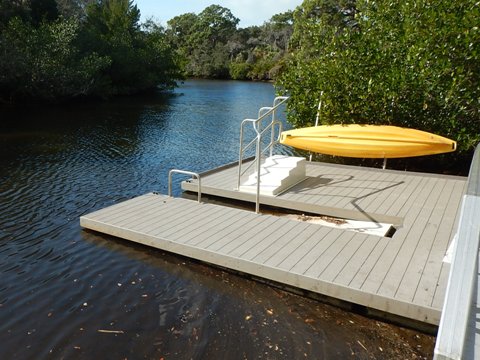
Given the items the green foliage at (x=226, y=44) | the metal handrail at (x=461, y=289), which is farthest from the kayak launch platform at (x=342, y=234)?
the green foliage at (x=226, y=44)

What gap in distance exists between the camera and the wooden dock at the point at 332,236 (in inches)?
192

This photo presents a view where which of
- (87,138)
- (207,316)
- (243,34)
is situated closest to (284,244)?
(207,316)

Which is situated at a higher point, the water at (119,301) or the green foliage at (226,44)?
the green foliage at (226,44)

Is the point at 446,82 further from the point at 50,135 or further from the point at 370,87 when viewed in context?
the point at 50,135

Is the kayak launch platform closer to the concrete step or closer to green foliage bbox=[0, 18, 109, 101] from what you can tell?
the concrete step

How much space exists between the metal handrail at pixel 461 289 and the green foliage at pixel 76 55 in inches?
939

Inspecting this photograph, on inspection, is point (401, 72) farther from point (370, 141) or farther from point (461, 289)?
point (461, 289)

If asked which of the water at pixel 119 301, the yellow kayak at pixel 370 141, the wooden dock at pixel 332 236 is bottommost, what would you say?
the water at pixel 119 301

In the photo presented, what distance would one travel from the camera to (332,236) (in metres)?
6.21

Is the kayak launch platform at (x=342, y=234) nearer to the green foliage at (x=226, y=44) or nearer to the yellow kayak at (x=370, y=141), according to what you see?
the yellow kayak at (x=370, y=141)

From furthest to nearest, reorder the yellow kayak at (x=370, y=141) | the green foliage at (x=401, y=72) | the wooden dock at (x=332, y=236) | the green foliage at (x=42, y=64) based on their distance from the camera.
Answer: the green foliage at (x=42, y=64) < the green foliage at (x=401, y=72) < the yellow kayak at (x=370, y=141) < the wooden dock at (x=332, y=236)

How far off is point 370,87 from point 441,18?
2.14 metres

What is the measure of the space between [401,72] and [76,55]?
74.3 feet

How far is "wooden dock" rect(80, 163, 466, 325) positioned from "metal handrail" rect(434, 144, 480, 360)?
2445mm
